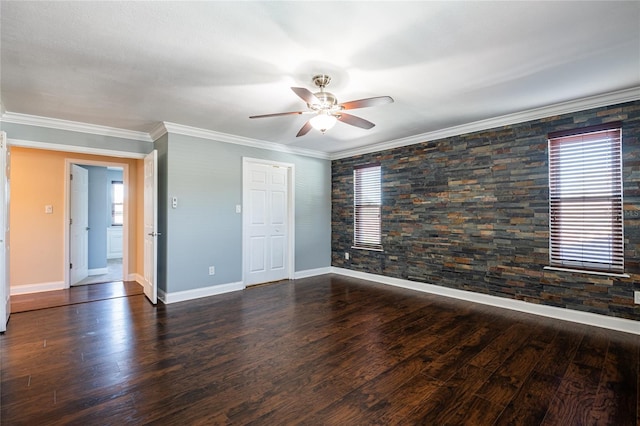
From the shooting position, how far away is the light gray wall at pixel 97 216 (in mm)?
6066

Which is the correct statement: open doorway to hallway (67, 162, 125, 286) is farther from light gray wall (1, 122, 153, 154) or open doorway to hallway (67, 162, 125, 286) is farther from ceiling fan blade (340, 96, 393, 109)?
ceiling fan blade (340, 96, 393, 109)

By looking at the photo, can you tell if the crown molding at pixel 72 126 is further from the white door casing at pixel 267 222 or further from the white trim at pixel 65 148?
the white door casing at pixel 267 222

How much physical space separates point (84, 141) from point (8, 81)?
141 centimetres

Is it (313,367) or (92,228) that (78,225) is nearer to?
(92,228)

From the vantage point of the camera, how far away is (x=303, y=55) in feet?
7.94

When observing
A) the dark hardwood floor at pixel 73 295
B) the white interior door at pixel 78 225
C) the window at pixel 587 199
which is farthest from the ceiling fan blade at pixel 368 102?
the white interior door at pixel 78 225

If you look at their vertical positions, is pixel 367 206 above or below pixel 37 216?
above

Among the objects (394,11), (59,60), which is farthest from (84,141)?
(394,11)

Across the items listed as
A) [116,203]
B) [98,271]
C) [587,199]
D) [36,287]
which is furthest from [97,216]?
[587,199]

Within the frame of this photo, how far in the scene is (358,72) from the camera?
8.92 feet

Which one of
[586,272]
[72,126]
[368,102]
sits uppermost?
[72,126]

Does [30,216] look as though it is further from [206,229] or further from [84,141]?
[206,229]

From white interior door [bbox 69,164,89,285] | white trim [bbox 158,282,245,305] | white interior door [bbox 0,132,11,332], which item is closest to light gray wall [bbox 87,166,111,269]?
white interior door [bbox 69,164,89,285]

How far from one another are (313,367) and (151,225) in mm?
3103
